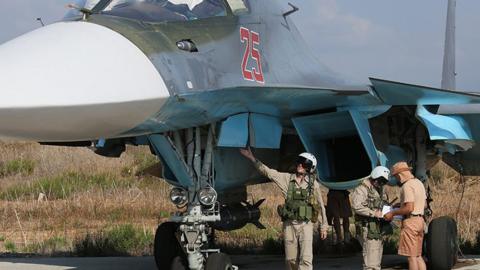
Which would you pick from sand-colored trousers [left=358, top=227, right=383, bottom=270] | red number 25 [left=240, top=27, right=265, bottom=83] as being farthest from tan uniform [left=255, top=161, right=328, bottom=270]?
red number 25 [left=240, top=27, right=265, bottom=83]

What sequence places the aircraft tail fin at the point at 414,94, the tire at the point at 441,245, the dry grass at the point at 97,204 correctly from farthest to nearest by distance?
the dry grass at the point at 97,204, the tire at the point at 441,245, the aircraft tail fin at the point at 414,94

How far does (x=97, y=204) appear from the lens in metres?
21.0

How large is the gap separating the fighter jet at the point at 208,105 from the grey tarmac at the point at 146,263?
1009 millimetres

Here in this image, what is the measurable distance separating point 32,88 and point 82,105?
37 cm

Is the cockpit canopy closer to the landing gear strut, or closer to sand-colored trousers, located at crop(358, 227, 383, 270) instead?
the landing gear strut

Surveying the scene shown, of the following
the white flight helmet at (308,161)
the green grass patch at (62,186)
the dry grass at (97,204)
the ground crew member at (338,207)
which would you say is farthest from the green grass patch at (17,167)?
the white flight helmet at (308,161)

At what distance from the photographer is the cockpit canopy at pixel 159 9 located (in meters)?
7.38

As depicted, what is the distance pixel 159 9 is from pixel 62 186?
17965 millimetres

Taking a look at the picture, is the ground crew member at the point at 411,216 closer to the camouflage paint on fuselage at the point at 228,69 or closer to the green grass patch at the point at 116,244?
the camouflage paint on fuselage at the point at 228,69

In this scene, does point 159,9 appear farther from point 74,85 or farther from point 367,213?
point 367,213

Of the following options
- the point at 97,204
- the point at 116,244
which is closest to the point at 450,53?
the point at 116,244

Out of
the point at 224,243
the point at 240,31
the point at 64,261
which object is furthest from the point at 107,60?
the point at 224,243

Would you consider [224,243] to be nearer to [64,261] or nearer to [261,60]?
[64,261]

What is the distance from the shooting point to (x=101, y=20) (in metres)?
6.98
